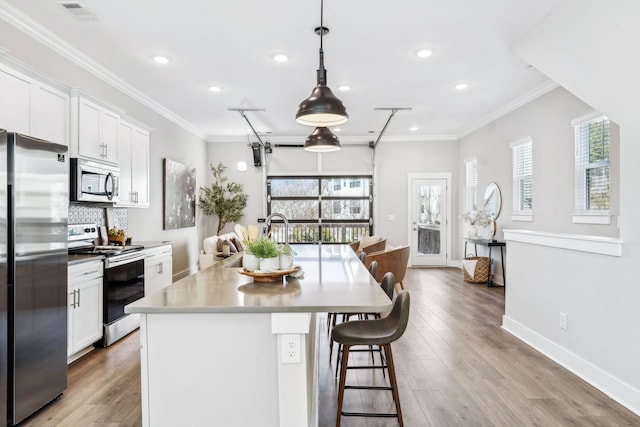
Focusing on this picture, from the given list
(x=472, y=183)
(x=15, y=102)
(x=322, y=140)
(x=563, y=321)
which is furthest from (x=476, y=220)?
(x=15, y=102)

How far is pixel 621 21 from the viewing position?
2438 millimetres

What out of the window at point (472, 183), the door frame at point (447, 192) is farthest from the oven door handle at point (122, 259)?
the window at point (472, 183)

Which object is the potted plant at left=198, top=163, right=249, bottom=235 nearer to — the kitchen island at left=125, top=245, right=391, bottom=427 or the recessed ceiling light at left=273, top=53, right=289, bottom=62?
the recessed ceiling light at left=273, top=53, right=289, bottom=62

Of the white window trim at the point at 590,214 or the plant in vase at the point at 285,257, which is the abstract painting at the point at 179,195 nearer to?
the plant in vase at the point at 285,257

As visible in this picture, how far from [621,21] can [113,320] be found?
466 cm

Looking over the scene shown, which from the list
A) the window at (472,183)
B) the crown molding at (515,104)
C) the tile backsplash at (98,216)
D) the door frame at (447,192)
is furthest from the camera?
the door frame at (447,192)

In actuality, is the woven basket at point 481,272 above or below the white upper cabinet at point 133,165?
below

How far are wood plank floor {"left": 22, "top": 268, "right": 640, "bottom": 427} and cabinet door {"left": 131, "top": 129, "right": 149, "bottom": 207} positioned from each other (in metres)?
1.77

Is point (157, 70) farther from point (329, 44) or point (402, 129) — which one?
point (402, 129)

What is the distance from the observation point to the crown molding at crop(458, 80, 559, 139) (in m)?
5.04

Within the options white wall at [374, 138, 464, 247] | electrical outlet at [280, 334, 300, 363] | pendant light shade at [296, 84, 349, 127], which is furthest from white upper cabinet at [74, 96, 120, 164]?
white wall at [374, 138, 464, 247]

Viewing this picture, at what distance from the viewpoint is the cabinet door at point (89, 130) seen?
3.56 m

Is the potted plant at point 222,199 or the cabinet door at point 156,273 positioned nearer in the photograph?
the cabinet door at point 156,273

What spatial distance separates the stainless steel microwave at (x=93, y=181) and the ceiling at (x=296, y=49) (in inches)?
46.3
